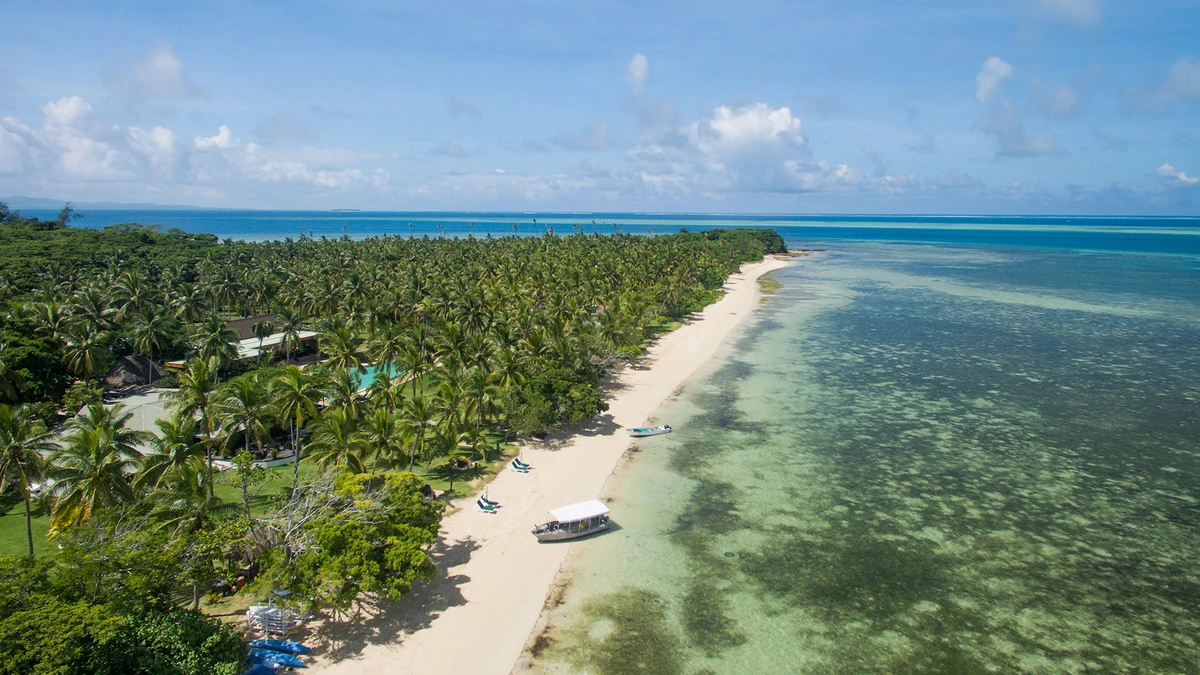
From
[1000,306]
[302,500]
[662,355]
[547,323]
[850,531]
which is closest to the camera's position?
Result: [302,500]

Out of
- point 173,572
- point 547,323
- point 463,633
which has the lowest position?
point 463,633

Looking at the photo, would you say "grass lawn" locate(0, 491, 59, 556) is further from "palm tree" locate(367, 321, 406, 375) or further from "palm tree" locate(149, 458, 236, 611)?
"palm tree" locate(367, 321, 406, 375)

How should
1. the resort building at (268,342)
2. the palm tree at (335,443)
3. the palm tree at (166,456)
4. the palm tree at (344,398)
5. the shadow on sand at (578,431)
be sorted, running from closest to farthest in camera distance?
the palm tree at (166,456) → the palm tree at (335,443) → the palm tree at (344,398) → the shadow on sand at (578,431) → the resort building at (268,342)

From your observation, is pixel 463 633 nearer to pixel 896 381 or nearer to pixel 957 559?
pixel 957 559

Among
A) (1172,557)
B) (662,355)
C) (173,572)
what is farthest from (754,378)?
(173,572)

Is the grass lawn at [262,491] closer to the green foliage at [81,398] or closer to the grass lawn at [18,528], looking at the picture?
the grass lawn at [18,528]

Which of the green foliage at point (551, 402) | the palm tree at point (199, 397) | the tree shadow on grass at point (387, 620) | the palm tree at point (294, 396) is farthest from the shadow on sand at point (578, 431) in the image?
the palm tree at point (199, 397)

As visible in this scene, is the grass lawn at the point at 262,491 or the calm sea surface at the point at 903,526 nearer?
the calm sea surface at the point at 903,526
